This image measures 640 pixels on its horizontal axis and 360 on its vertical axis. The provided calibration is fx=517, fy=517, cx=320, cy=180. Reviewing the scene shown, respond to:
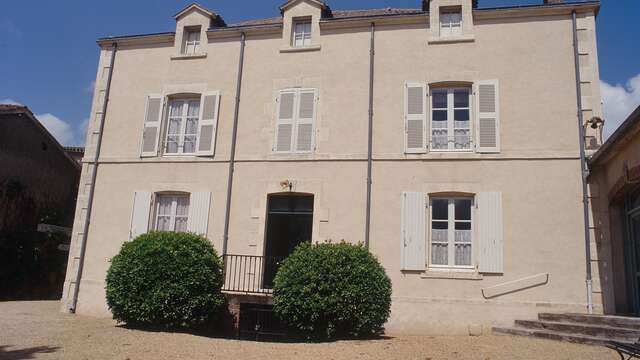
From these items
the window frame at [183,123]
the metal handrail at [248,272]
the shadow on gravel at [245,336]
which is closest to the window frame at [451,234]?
the shadow on gravel at [245,336]

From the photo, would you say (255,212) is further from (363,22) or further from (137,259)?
(363,22)

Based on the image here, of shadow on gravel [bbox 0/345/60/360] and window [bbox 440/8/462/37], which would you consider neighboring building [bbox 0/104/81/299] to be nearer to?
shadow on gravel [bbox 0/345/60/360]

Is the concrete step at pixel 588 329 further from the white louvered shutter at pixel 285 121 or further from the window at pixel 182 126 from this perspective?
the window at pixel 182 126

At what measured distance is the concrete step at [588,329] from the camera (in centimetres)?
729

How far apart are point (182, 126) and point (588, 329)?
885 cm

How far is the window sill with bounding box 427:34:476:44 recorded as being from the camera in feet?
34.5

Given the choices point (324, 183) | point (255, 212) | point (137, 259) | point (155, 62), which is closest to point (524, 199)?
point (324, 183)

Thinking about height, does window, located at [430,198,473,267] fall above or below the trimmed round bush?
above

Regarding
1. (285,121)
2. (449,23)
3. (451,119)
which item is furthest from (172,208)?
(449,23)

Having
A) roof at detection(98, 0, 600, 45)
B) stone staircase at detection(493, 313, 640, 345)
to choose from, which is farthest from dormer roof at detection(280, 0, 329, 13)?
stone staircase at detection(493, 313, 640, 345)

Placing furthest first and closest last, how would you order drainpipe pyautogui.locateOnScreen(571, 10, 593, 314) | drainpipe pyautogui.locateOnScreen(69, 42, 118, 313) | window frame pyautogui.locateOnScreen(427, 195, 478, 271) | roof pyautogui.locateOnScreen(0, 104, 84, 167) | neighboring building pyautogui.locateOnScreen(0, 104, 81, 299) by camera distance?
Answer: 1. roof pyautogui.locateOnScreen(0, 104, 84, 167)
2. neighboring building pyautogui.locateOnScreen(0, 104, 81, 299)
3. drainpipe pyautogui.locateOnScreen(69, 42, 118, 313)
4. window frame pyautogui.locateOnScreen(427, 195, 478, 271)
5. drainpipe pyautogui.locateOnScreen(571, 10, 593, 314)

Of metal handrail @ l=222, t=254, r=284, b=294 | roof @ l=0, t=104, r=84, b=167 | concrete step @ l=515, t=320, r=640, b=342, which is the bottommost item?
concrete step @ l=515, t=320, r=640, b=342

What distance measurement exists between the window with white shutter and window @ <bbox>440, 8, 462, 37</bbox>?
3.01 m

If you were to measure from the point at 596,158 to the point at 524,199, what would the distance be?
139 cm
